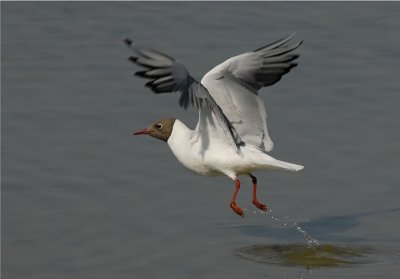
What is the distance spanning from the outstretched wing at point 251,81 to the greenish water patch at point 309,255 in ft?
3.16

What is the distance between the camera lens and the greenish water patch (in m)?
11.4

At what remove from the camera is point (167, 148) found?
548 inches

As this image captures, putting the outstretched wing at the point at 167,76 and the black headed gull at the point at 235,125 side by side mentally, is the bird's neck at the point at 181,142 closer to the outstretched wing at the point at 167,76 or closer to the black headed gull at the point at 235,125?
the black headed gull at the point at 235,125

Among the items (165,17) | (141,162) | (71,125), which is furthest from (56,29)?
(141,162)

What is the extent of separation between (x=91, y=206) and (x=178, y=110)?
2551 mm

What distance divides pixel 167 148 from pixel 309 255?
9.37 ft

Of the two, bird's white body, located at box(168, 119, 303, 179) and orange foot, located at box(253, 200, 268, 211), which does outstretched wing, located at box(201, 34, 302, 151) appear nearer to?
bird's white body, located at box(168, 119, 303, 179)

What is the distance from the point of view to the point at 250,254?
11.6 meters

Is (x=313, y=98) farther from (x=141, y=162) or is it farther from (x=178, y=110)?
(x=141, y=162)

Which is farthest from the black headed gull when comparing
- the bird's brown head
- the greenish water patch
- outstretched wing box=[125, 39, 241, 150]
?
outstretched wing box=[125, 39, 241, 150]

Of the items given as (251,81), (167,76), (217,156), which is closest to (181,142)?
(217,156)

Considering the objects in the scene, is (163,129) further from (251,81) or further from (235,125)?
(251,81)

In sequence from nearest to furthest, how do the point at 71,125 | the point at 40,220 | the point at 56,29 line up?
1. the point at 40,220
2. the point at 71,125
3. the point at 56,29

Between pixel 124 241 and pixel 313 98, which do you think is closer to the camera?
pixel 124 241
